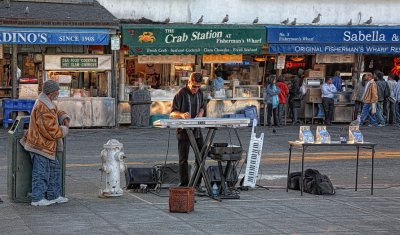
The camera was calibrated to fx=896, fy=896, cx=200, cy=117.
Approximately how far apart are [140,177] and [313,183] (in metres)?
2.63

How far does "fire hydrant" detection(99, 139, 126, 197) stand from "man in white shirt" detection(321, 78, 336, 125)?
1661 cm

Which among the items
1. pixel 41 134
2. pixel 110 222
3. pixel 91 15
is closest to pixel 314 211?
pixel 110 222

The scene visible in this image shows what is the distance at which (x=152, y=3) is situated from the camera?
27062 millimetres

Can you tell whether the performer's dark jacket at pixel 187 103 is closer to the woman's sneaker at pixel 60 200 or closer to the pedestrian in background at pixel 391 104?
the woman's sneaker at pixel 60 200

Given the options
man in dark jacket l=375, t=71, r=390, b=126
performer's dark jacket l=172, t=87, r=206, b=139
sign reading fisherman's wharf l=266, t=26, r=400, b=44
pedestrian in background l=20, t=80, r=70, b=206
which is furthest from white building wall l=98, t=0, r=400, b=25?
pedestrian in background l=20, t=80, r=70, b=206

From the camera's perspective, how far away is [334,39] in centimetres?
2850

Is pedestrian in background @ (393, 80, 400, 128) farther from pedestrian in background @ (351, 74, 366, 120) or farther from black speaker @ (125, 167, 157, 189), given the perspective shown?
black speaker @ (125, 167, 157, 189)

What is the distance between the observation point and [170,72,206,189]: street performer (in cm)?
1300

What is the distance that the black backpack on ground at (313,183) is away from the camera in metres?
13.5

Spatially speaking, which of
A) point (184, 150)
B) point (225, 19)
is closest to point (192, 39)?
point (225, 19)

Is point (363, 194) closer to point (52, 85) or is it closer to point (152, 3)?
point (52, 85)

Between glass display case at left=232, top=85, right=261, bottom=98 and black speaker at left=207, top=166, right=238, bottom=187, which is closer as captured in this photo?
black speaker at left=207, top=166, right=238, bottom=187

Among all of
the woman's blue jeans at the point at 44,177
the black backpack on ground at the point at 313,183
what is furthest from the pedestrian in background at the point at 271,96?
the woman's blue jeans at the point at 44,177

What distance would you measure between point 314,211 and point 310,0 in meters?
18.0
